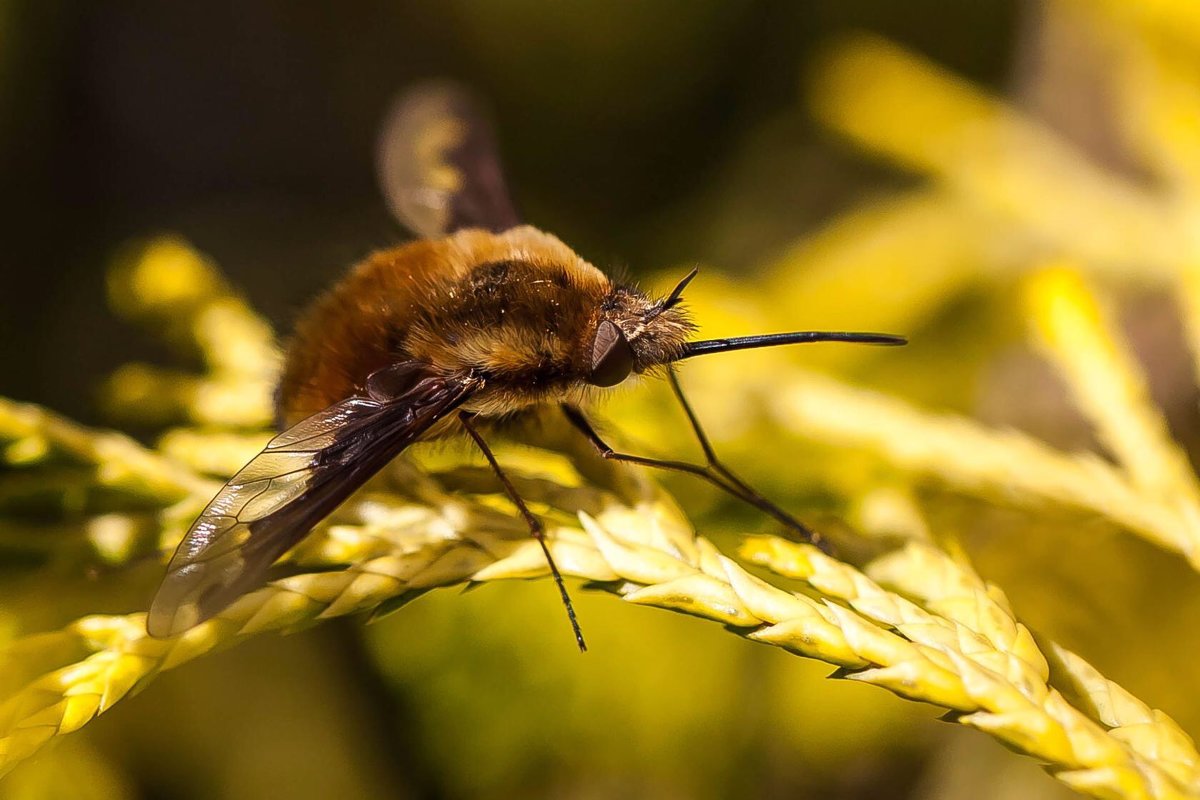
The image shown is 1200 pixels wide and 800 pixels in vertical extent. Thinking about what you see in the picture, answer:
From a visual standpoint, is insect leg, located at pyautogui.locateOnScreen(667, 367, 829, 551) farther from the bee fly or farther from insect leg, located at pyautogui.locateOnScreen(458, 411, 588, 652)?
insect leg, located at pyautogui.locateOnScreen(458, 411, 588, 652)

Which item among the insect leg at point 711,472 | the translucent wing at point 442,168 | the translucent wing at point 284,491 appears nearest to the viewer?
the translucent wing at point 284,491

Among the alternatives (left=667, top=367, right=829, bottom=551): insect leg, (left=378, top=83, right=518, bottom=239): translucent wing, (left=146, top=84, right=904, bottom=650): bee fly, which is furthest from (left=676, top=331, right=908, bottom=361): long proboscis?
(left=378, top=83, right=518, bottom=239): translucent wing

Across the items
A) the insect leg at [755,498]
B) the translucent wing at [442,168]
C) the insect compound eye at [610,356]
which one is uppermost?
the translucent wing at [442,168]

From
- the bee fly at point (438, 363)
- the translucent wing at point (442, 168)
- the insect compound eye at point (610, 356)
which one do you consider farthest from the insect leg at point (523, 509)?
the translucent wing at point (442, 168)

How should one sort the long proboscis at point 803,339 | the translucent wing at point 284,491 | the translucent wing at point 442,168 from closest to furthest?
the translucent wing at point 284,491 → the long proboscis at point 803,339 → the translucent wing at point 442,168

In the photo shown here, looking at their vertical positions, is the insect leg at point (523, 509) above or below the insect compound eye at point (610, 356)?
below

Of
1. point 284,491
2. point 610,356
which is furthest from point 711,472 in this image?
point 284,491

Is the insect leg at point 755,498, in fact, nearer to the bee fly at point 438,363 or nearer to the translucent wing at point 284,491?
the bee fly at point 438,363
